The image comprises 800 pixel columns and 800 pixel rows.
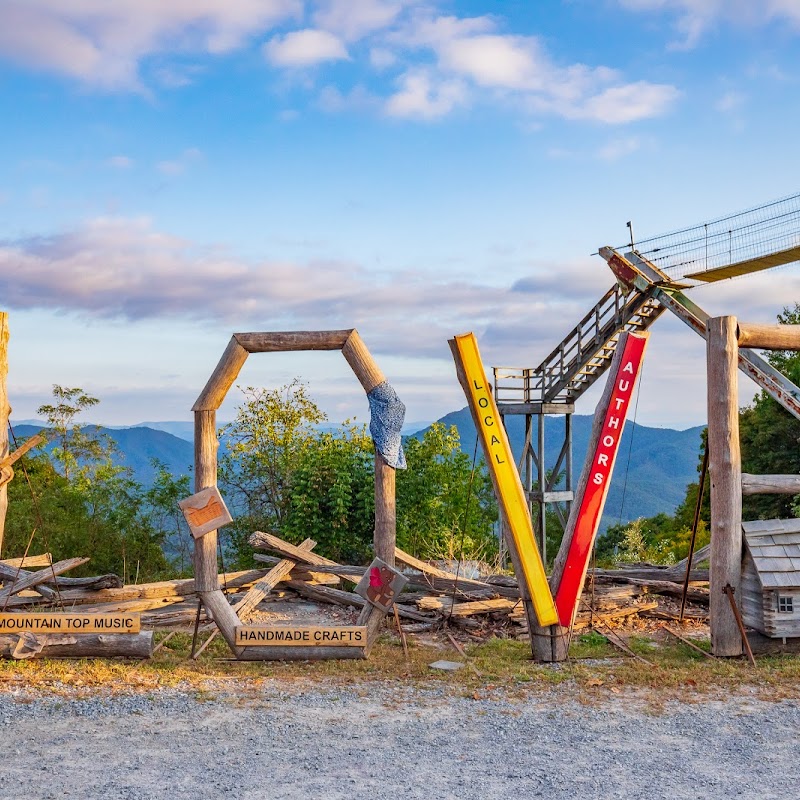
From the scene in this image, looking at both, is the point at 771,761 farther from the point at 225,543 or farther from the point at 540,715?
the point at 225,543

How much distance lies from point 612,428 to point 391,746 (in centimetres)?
448

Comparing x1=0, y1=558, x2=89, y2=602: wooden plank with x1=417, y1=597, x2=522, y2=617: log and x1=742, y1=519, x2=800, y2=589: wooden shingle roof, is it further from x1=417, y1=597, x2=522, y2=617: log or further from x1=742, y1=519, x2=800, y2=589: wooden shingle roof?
x1=742, y1=519, x2=800, y2=589: wooden shingle roof

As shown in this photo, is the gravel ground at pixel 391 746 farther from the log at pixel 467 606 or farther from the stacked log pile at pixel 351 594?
the stacked log pile at pixel 351 594

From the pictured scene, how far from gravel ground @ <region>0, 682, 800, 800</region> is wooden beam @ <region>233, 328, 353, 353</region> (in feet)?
12.0

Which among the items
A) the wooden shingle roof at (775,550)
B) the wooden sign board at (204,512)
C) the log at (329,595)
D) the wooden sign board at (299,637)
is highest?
the wooden sign board at (204,512)

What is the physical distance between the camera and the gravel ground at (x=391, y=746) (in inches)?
242

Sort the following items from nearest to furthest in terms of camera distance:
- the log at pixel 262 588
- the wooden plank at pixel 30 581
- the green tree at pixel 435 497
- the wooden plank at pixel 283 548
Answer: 1. the wooden plank at pixel 30 581
2. the log at pixel 262 588
3. the wooden plank at pixel 283 548
4. the green tree at pixel 435 497

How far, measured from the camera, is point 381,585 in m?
9.66

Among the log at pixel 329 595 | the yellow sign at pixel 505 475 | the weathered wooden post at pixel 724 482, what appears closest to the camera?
the yellow sign at pixel 505 475

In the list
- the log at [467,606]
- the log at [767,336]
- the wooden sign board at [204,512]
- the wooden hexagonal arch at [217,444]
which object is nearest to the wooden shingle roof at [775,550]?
the log at [767,336]

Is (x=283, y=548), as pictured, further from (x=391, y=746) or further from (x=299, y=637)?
(x=391, y=746)

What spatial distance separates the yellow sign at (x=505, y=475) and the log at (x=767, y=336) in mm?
3058

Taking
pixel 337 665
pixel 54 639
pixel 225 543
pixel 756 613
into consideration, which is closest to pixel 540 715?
pixel 337 665

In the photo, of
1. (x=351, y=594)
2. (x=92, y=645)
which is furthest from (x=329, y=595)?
(x=92, y=645)
